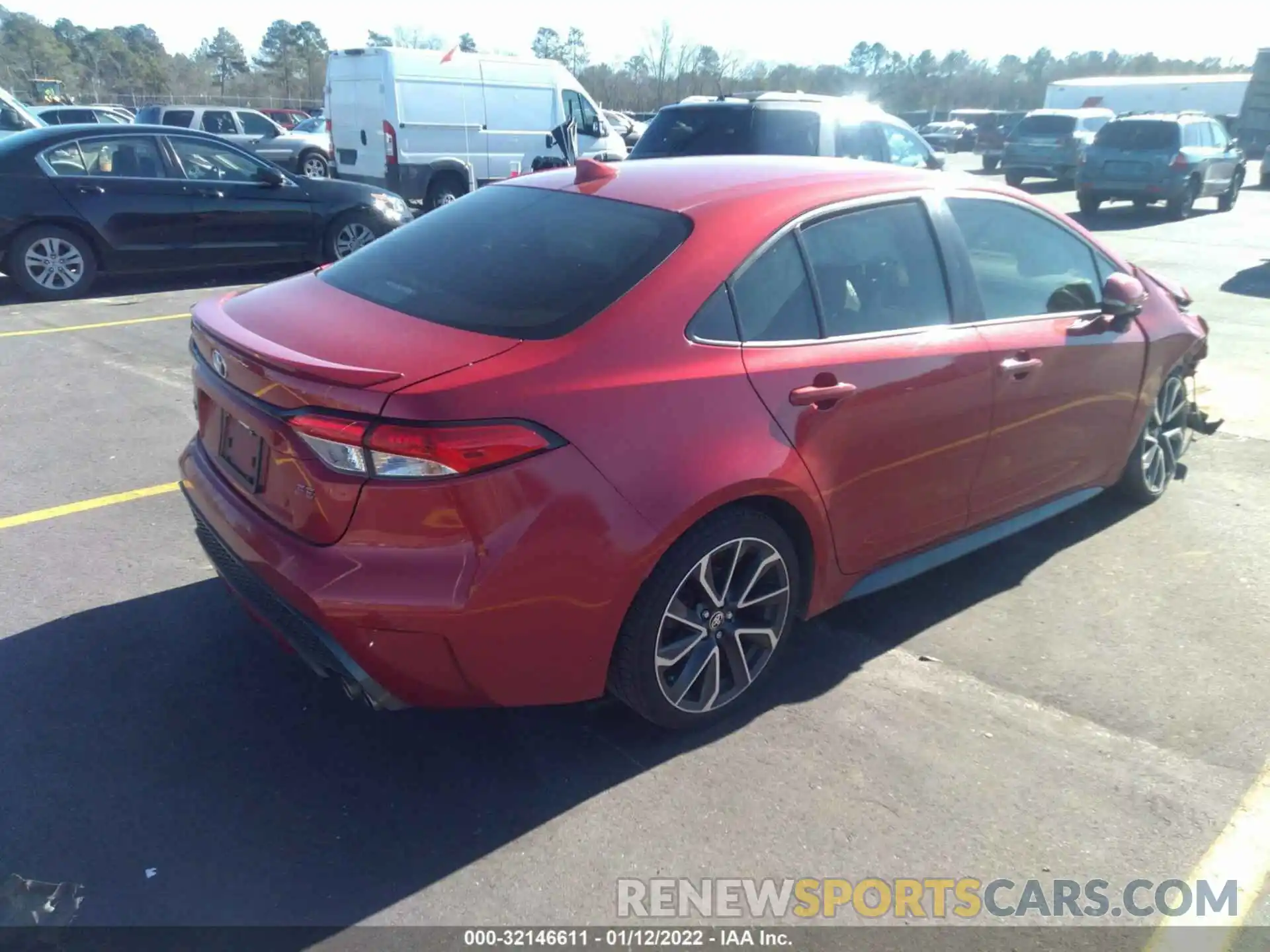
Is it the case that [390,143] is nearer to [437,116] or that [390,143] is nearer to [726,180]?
[437,116]

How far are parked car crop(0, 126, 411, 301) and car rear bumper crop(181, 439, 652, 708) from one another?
7959mm

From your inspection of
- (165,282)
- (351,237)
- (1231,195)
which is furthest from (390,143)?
(1231,195)

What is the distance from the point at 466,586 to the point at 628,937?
947 millimetres

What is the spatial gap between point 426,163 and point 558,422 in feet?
45.3

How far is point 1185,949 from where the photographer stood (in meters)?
2.53

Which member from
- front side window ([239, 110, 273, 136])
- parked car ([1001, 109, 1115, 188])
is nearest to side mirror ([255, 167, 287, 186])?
front side window ([239, 110, 273, 136])

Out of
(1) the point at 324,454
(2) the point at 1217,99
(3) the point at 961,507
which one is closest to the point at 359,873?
(1) the point at 324,454

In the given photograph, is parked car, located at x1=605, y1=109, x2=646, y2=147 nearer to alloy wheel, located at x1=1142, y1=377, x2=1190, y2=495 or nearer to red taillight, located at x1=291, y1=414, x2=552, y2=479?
alloy wheel, located at x1=1142, y1=377, x2=1190, y2=495

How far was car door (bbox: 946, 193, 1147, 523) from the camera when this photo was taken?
12.8ft

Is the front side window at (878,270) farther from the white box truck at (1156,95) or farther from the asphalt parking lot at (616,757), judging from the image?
the white box truck at (1156,95)

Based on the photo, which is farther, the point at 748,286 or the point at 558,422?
the point at 748,286

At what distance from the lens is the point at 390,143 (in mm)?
15039

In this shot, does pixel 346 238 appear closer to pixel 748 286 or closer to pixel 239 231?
pixel 239 231

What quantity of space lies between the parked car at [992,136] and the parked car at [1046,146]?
5.80 m
